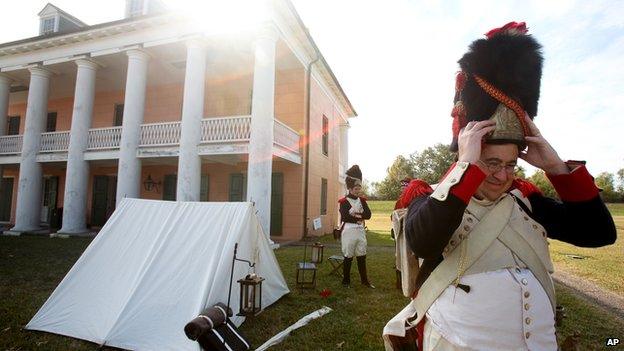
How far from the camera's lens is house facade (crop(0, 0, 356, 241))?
10586 mm

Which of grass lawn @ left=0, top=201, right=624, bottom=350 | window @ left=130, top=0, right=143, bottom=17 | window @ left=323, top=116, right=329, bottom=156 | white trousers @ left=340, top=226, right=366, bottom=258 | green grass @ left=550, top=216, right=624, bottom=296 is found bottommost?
green grass @ left=550, top=216, right=624, bottom=296

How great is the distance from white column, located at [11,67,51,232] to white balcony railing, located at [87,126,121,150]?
2503 millimetres

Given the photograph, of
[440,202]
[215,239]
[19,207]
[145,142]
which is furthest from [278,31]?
[19,207]

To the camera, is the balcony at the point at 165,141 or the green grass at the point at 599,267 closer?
the green grass at the point at 599,267

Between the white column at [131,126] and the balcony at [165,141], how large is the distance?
43 centimetres

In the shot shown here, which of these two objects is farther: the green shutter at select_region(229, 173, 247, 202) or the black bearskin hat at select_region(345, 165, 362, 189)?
the green shutter at select_region(229, 173, 247, 202)

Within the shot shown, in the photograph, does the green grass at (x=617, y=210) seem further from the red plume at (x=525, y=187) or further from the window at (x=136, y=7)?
the red plume at (x=525, y=187)

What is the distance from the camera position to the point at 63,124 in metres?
17.2

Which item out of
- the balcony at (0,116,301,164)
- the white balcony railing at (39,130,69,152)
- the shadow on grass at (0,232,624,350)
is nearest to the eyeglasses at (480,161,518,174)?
the shadow on grass at (0,232,624,350)

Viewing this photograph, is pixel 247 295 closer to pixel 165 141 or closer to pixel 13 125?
pixel 165 141

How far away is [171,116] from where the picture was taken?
15.1 meters

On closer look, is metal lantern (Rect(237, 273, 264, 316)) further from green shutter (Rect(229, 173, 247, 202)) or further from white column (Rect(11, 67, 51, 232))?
white column (Rect(11, 67, 51, 232))

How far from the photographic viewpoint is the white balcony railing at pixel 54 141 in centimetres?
1386

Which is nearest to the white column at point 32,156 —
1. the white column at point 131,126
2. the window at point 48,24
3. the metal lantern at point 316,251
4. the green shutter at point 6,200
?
the window at point 48,24
